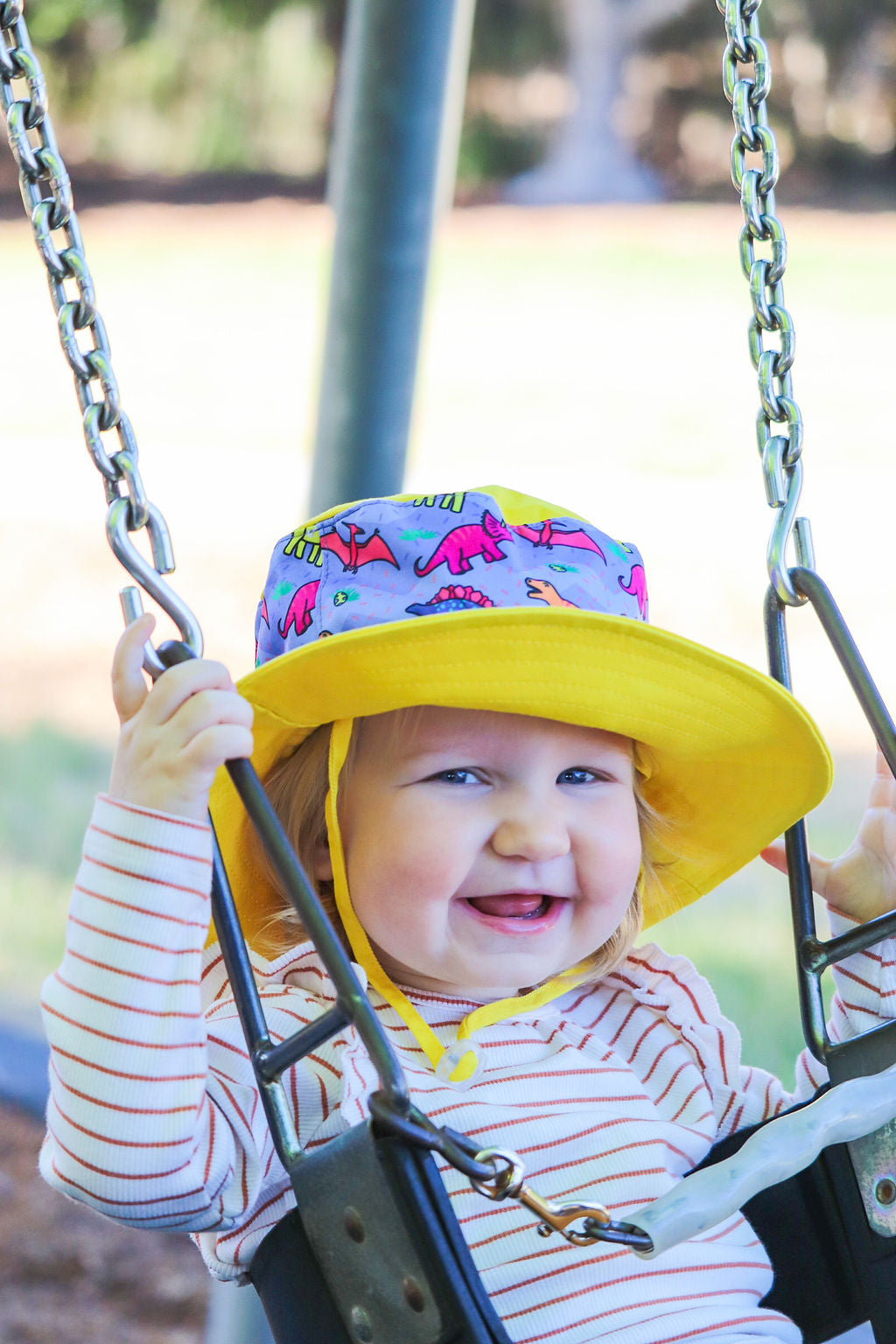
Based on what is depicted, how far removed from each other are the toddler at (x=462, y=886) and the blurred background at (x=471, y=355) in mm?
622

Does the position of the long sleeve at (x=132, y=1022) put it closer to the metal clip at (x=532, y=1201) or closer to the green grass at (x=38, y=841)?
the metal clip at (x=532, y=1201)

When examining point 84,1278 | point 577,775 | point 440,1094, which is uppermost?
point 577,775

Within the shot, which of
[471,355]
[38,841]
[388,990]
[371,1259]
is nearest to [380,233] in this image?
[388,990]

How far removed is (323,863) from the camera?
1186 mm

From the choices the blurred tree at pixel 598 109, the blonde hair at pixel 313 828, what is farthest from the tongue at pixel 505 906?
the blurred tree at pixel 598 109

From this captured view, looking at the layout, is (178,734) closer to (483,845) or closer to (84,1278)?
(483,845)

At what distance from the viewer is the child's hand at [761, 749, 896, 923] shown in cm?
123

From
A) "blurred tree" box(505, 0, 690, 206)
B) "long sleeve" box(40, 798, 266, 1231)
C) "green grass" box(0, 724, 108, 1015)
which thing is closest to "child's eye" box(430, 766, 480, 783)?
"long sleeve" box(40, 798, 266, 1231)

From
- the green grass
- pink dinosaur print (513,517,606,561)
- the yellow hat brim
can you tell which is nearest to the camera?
the yellow hat brim

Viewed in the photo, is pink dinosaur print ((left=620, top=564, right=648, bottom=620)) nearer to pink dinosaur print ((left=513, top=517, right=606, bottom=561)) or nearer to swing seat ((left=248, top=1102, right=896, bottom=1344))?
pink dinosaur print ((left=513, top=517, right=606, bottom=561))

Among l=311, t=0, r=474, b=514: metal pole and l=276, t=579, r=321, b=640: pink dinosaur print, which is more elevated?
l=311, t=0, r=474, b=514: metal pole

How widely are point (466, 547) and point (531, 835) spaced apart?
8.1 inches

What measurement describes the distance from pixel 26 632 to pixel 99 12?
7236mm

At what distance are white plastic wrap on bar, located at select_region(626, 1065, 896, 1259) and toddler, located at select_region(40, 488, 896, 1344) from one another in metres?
0.20
